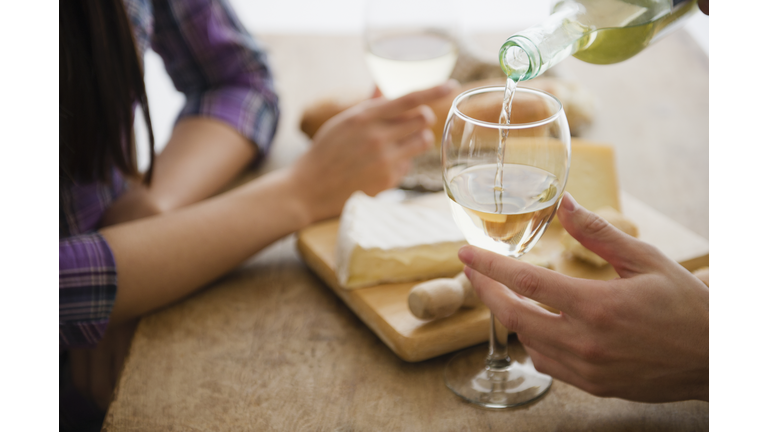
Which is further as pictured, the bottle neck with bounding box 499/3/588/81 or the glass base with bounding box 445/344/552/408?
the glass base with bounding box 445/344/552/408

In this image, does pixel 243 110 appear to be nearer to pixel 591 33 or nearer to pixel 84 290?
pixel 84 290

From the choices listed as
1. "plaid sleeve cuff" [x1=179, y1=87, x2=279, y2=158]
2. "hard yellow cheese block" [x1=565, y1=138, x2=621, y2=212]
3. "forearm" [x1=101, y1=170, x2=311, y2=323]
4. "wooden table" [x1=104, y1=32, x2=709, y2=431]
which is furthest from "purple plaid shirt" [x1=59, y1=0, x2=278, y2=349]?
"hard yellow cheese block" [x1=565, y1=138, x2=621, y2=212]

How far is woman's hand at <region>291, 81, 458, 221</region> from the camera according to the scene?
1.13m

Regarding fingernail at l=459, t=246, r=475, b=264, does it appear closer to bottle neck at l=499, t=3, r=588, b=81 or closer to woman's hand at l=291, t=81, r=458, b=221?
bottle neck at l=499, t=3, r=588, b=81

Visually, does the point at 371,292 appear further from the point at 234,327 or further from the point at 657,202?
the point at 657,202

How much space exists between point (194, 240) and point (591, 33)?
0.63 m

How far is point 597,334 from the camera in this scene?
66 centimetres

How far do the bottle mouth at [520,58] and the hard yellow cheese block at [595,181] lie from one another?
0.49 meters

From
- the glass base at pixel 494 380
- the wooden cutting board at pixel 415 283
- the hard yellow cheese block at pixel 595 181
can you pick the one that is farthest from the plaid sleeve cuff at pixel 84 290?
the hard yellow cheese block at pixel 595 181

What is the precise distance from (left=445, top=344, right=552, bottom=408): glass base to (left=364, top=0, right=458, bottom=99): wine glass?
506 mm

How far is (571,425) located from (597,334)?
131 mm

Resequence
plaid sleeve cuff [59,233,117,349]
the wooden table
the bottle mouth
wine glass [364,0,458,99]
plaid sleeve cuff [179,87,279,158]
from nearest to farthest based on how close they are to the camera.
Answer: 1. the bottle mouth
2. the wooden table
3. plaid sleeve cuff [59,233,117,349]
4. wine glass [364,0,458,99]
5. plaid sleeve cuff [179,87,279,158]

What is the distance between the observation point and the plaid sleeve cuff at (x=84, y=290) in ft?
2.85

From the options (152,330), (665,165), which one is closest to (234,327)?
(152,330)
